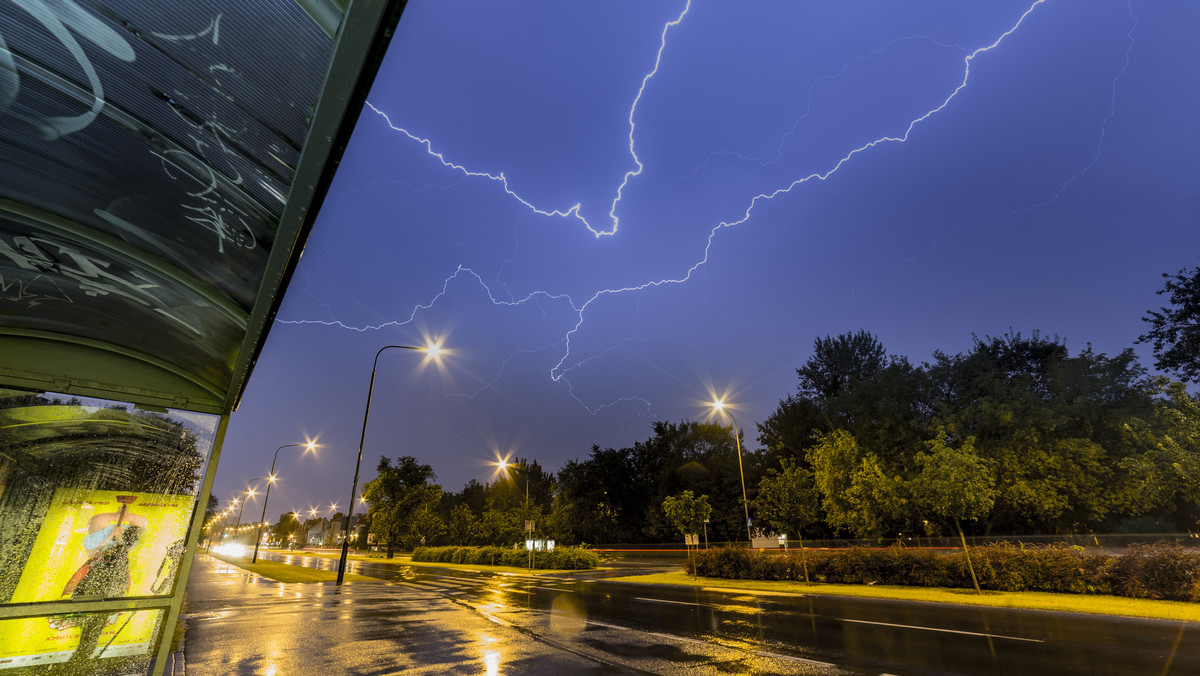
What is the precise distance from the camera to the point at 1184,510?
104 feet

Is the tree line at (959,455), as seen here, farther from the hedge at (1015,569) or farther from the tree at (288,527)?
the tree at (288,527)

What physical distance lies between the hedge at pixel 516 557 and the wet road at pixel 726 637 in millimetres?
20571

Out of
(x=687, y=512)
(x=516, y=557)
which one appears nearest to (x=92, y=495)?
(x=687, y=512)

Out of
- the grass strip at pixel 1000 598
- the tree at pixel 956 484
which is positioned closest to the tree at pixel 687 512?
the grass strip at pixel 1000 598

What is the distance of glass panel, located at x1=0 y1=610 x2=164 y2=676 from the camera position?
12.4 ft

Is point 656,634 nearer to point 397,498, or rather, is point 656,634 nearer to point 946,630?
point 946,630

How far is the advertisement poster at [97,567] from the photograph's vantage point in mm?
3869

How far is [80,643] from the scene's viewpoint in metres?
4.14

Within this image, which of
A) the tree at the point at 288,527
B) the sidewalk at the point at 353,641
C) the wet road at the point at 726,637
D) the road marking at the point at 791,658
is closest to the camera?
the sidewalk at the point at 353,641

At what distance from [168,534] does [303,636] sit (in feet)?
20.5

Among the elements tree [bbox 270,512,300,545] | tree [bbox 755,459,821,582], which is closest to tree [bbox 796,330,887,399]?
tree [bbox 755,459,821,582]

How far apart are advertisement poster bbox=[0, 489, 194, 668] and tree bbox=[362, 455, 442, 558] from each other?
143 feet

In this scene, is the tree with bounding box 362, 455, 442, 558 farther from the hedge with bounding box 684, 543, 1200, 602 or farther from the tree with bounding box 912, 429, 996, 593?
the tree with bounding box 912, 429, 996, 593

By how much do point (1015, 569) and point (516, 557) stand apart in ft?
99.2
